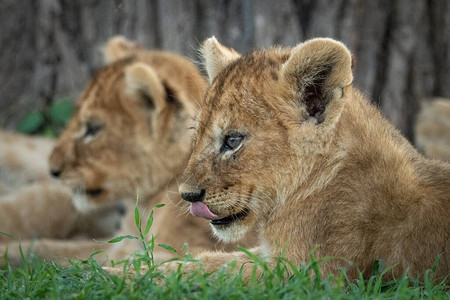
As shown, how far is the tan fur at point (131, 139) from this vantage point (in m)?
5.46

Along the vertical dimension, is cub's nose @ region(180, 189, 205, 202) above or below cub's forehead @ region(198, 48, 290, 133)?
below

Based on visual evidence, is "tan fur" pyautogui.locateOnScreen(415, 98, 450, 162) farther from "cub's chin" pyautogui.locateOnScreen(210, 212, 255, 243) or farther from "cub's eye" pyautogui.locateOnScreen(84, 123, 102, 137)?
"cub's chin" pyautogui.locateOnScreen(210, 212, 255, 243)

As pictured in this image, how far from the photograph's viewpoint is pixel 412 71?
6.67m

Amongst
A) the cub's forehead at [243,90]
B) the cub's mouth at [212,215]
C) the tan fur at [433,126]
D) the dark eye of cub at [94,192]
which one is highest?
the cub's forehead at [243,90]

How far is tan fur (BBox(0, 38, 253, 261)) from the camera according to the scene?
17.9ft

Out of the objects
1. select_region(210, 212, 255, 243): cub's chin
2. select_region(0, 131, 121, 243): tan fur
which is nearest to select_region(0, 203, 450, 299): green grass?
select_region(210, 212, 255, 243): cub's chin

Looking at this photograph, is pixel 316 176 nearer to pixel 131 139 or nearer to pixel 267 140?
pixel 267 140

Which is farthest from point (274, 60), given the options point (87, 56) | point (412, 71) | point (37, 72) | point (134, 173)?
point (37, 72)

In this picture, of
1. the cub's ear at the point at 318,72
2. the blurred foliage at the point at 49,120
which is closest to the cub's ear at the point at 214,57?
the cub's ear at the point at 318,72

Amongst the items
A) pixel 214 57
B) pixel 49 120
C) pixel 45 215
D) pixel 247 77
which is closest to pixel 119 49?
pixel 45 215

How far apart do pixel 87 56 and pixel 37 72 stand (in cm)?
83

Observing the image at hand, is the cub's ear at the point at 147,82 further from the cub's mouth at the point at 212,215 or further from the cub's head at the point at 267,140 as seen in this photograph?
the cub's mouth at the point at 212,215

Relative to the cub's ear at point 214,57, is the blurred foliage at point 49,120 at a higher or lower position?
lower

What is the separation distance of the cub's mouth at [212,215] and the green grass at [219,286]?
0.93 feet
